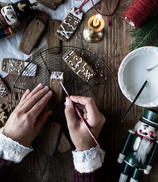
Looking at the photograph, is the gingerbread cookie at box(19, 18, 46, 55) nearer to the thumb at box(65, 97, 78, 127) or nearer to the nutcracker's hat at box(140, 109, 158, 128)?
the thumb at box(65, 97, 78, 127)

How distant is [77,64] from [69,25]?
11.2 inches

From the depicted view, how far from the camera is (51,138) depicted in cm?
105

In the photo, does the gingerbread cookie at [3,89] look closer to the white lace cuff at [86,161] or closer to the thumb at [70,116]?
the thumb at [70,116]

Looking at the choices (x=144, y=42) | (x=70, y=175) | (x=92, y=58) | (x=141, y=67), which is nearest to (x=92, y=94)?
(x=92, y=58)

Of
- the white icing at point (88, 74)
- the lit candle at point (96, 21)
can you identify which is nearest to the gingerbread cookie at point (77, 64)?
the white icing at point (88, 74)

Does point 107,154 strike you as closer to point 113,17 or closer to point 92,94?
point 92,94

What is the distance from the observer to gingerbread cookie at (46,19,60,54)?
1.08 metres

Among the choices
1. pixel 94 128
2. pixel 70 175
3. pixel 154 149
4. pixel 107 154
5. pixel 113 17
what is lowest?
pixel 70 175

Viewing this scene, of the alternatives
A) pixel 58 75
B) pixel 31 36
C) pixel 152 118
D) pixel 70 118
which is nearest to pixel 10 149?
pixel 70 118

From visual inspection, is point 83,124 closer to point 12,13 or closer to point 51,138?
point 51,138

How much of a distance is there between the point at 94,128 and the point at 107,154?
364 mm

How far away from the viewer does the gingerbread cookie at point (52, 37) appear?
1.08 meters

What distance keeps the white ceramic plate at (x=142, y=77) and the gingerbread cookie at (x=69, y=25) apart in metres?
0.45

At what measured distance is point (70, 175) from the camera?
1121 millimetres
